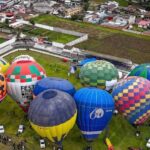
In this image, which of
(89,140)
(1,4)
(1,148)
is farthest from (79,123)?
(1,4)

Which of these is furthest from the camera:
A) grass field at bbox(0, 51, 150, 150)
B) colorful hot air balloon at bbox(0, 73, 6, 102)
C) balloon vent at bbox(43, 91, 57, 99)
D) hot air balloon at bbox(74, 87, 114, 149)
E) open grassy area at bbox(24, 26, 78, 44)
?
open grassy area at bbox(24, 26, 78, 44)

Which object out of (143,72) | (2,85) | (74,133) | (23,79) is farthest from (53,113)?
(143,72)

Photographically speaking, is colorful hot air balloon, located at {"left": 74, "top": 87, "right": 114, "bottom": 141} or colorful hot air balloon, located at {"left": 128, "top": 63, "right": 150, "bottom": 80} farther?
colorful hot air balloon, located at {"left": 128, "top": 63, "right": 150, "bottom": 80}

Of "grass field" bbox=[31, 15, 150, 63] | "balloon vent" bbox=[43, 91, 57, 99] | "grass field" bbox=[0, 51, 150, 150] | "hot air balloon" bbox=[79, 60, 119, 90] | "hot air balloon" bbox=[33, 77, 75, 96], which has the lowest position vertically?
"grass field" bbox=[31, 15, 150, 63]

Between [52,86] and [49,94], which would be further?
[52,86]

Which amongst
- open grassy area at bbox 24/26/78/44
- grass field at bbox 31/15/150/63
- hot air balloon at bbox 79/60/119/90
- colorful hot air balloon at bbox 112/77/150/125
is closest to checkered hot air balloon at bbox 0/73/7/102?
hot air balloon at bbox 79/60/119/90

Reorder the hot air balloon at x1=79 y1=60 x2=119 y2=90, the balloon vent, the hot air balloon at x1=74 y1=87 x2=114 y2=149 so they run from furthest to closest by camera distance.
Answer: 1. the hot air balloon at x1=79 y1=60 x2=119 y2=90
2. the hot air balloon at x1=74 y1=87 x2=114 y2=149
3. the balloon vent

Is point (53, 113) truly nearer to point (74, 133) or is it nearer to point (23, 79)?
point (74, 133)

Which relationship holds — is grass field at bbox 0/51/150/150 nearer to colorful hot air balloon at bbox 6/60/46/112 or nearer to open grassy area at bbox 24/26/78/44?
colorful hot air balloon at bbox 6/60/46/112
